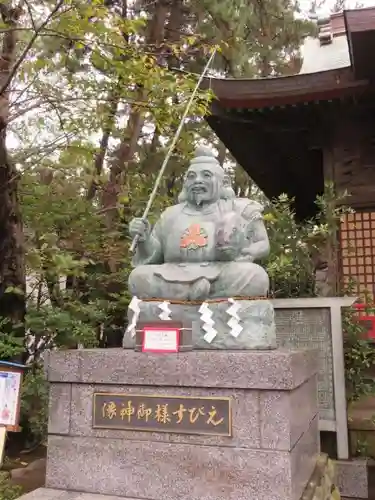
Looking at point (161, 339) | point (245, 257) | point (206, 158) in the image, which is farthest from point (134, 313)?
point (206, 158)

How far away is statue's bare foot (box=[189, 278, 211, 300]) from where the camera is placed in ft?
12.4

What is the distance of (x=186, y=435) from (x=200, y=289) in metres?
1.05

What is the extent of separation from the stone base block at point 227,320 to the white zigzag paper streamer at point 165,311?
0.02 meters

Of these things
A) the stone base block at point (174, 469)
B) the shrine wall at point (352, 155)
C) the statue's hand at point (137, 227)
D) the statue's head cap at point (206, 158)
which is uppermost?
the shrine wall at point (352, 155)

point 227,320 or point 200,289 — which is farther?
point 200,289

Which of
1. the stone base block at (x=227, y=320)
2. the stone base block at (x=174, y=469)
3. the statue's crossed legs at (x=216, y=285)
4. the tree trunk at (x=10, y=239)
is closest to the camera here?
the stone base block at (x=174, y=469)

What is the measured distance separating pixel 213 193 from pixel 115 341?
4.16 m

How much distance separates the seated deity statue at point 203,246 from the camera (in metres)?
3.82

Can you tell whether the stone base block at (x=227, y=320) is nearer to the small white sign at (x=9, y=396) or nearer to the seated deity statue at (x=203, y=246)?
the seated deity statue at (x=203, y=246)

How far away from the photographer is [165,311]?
12.2ft

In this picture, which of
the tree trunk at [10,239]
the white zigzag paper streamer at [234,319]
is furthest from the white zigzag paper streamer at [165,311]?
the tree trunk at [10,239]

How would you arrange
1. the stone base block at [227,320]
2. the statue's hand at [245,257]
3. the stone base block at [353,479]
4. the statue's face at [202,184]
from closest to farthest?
1. the stone base block at [227,320]
2. the statue's hand at [245,257]
3. the statue's face at [202,184]
4. the stone base block at [353,479]

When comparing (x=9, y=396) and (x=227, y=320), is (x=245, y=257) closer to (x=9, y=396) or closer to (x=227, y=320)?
(x=227, y=320)

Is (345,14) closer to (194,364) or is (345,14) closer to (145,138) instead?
(194,364)
